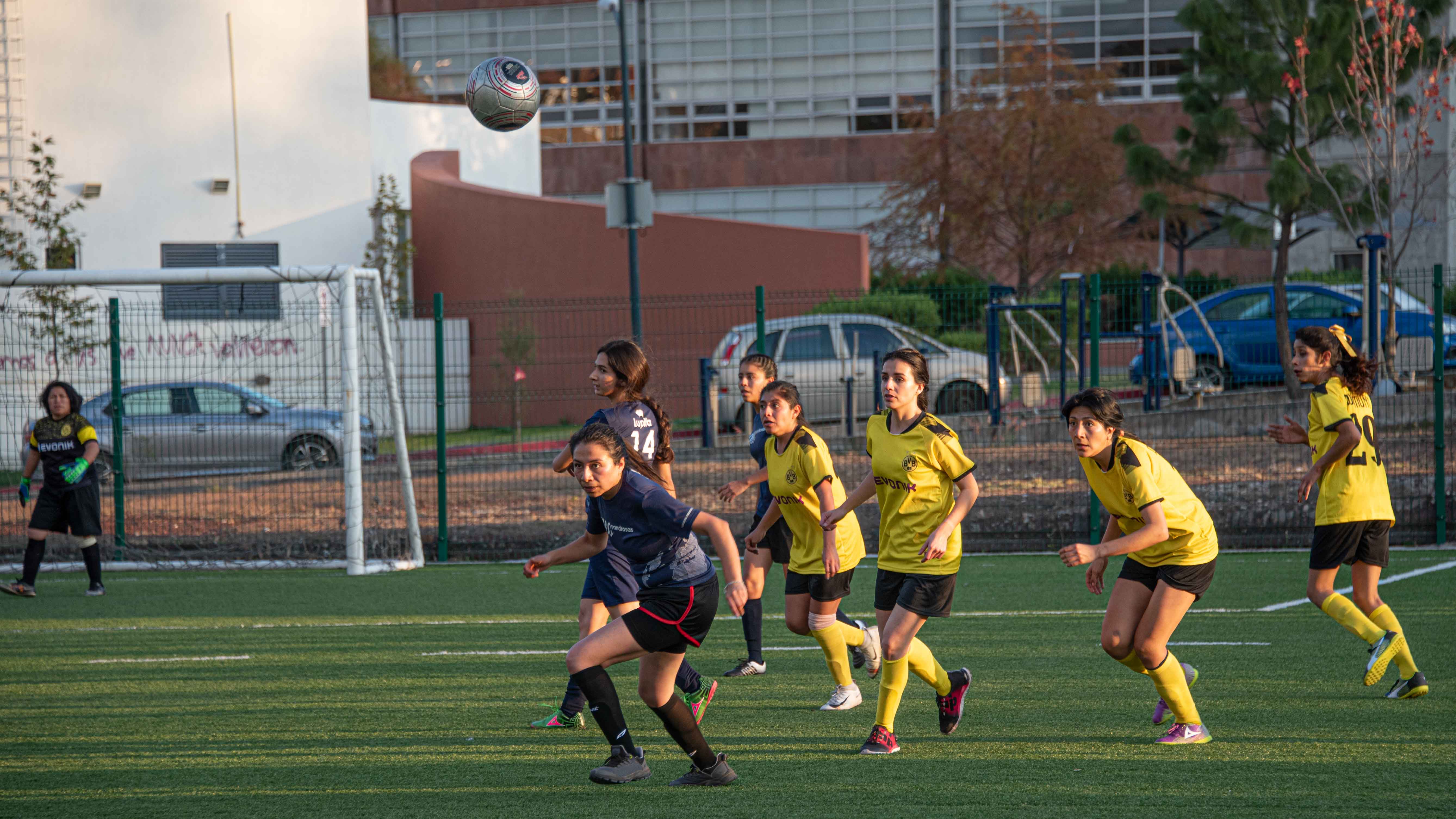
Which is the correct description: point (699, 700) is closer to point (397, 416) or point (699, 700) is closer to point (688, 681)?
point (688, 681)

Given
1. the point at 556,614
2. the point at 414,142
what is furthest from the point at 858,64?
the point at 556,614

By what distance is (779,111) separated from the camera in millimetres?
34344

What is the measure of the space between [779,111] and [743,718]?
1189 inches

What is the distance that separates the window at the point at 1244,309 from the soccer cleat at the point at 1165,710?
11.1 m

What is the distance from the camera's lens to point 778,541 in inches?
259

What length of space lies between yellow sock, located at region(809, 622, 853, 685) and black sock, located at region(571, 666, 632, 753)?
132 cm

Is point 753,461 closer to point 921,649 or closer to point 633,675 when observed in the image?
point 633,675

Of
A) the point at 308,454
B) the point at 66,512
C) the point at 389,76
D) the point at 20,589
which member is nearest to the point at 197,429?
the point at 308,454

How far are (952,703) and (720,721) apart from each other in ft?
3.54

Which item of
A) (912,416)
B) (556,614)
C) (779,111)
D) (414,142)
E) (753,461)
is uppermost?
(779,111)

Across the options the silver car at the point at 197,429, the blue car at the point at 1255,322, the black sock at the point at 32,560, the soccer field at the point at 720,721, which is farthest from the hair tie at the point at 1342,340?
the black sock at the point at 32,560

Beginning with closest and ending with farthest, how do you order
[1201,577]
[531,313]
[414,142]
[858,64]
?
[1201,577] < [531,313] < [414,142] < [858,64]

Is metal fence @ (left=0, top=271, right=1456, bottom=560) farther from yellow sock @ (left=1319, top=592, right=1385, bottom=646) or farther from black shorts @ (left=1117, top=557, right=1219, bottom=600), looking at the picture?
black shorts @ (left=1117, top=557, right=1219, bottom=600)

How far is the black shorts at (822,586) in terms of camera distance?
5.71 metres
